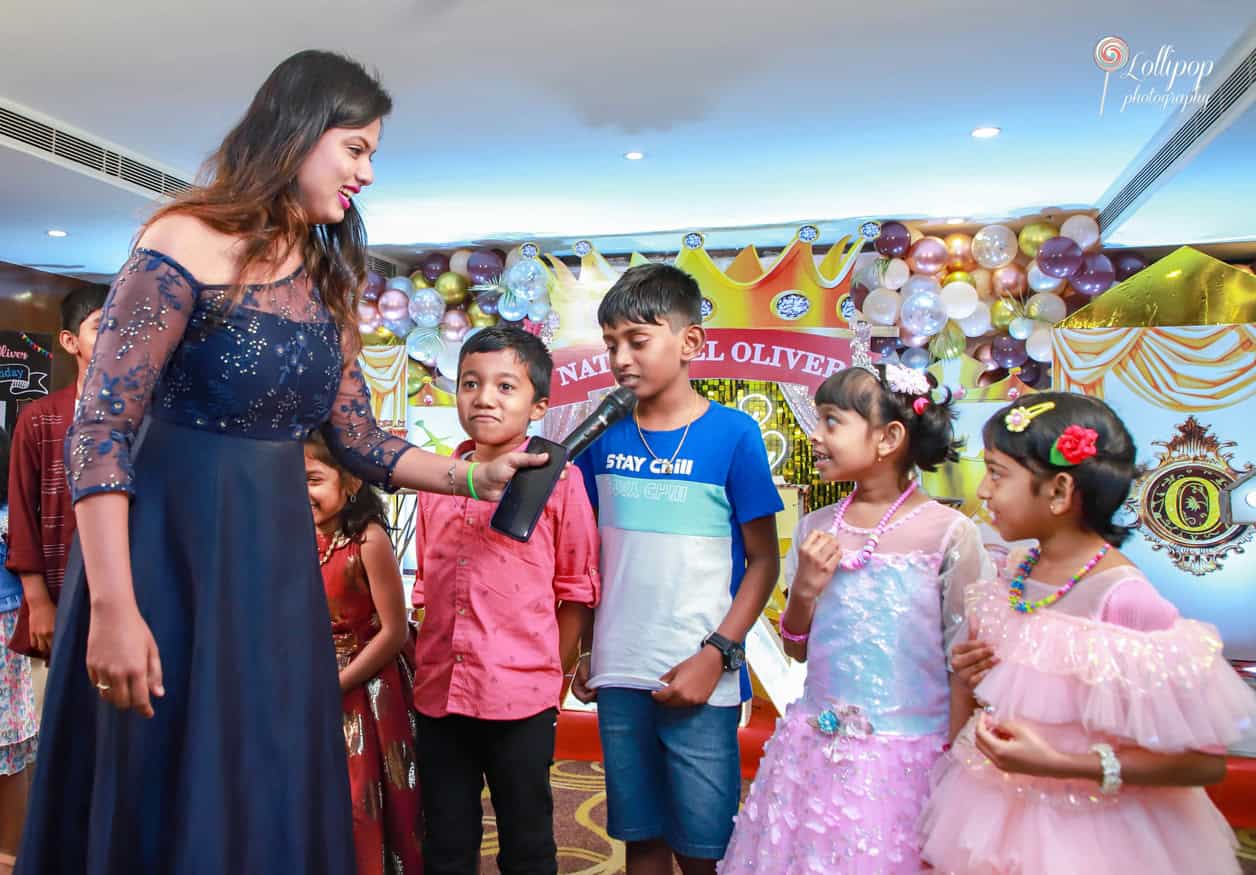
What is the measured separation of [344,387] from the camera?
1.44m

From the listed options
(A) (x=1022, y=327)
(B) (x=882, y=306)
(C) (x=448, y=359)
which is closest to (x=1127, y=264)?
(A) (x=1022, y=327)

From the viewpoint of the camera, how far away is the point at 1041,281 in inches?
237

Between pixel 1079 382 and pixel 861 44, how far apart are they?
1697mm

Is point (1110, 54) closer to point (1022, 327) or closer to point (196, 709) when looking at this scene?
point (1022, 327)

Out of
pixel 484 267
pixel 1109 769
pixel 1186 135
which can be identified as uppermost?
pixel 1186 135

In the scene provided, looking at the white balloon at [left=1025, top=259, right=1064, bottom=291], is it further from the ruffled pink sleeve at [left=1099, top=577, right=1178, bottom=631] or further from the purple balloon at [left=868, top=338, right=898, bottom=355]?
the ruffled pink sleeve at [left=1099, top=577, right=1178, bottom=631]

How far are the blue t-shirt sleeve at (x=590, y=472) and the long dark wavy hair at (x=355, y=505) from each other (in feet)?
1.34

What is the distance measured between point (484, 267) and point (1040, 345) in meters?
3.55

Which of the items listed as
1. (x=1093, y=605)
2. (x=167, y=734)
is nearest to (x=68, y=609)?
(x=167, y=734)

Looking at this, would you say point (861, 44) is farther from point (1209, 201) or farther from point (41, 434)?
point (41, 434)

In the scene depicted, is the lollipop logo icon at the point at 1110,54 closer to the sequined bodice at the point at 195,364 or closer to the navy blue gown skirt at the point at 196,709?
the sequined bodice at the point at 195,364

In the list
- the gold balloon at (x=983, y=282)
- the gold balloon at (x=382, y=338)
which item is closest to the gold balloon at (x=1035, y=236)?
the gold balloon at (x=983, y=282)

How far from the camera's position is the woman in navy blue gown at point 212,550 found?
41.3 inches

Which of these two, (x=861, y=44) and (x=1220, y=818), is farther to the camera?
(x=861, y=44)
